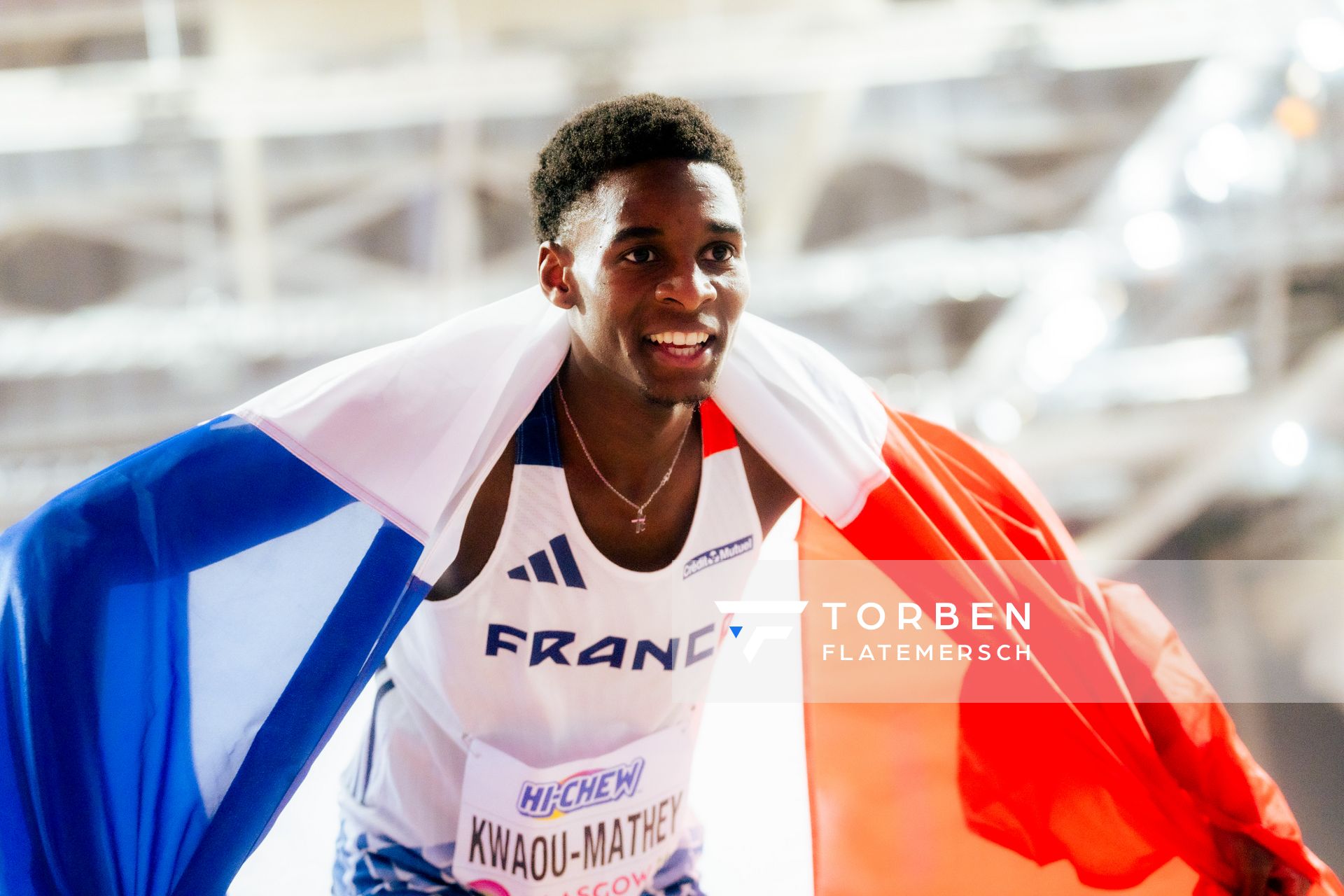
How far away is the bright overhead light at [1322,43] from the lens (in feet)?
17.3

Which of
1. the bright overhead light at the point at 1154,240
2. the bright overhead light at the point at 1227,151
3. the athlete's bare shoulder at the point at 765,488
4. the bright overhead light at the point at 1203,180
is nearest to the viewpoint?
the athlete's bare shoulder at the point at 765,488

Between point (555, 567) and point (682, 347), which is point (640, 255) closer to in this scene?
point (682, 347)

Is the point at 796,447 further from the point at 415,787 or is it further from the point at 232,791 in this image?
the point at 232,791

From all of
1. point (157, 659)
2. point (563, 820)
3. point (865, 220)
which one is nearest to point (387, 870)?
point (563, 820)

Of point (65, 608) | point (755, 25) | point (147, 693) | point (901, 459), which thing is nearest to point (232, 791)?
point (147, 693)

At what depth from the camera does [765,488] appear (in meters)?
1.97

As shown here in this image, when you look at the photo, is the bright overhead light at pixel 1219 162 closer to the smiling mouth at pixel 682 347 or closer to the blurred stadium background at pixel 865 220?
the blurred stadium background at pixel 865 220

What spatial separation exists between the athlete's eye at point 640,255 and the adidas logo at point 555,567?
0.41m

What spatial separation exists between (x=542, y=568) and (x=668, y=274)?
46 cm

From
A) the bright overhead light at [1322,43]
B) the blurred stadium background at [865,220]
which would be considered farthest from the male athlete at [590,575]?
the bright overhead light at [1322,43]

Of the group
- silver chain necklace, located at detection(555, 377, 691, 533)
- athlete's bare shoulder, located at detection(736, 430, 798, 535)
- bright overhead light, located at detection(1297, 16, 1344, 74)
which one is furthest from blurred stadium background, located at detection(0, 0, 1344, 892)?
silver chain necklace, located at detection(555, 377, 691, 533)

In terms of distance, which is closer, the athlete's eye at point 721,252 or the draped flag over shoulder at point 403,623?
the draped flag over shoulder at point 403,623

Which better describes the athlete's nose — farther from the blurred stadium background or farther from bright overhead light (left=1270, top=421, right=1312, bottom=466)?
bright overhead light (left=1270, top=421, right=1312, bottom=466)

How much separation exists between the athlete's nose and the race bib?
2.16 feet
